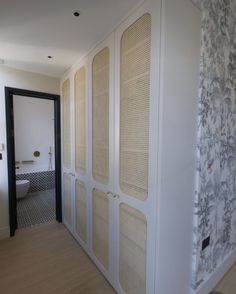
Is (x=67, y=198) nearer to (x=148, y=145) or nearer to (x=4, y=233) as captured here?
(x=4, y=233)

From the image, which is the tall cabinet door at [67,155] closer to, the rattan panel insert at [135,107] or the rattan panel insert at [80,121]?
the rattan panel insert at [80,121]

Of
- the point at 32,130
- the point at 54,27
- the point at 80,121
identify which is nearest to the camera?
the point at 54,27

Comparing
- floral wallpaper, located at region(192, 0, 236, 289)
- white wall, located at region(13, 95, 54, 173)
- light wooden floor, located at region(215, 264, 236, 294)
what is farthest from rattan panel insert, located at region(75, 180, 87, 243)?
white wall, located at region(13, 95, 54, 173)

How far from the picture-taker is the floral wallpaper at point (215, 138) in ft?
4.39

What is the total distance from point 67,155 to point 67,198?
24.5 inches

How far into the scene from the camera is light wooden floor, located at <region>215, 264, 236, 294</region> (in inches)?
62.1

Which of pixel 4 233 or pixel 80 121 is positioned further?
pixel 4 233

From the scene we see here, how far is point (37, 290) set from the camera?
1590 millimetres

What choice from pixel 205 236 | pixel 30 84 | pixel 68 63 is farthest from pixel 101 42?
pixel 205 236

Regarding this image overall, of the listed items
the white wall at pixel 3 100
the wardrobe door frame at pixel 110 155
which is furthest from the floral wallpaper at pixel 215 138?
the white wall at pixel 3 100

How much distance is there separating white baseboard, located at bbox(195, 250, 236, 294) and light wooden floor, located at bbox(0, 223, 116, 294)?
77 centimetres

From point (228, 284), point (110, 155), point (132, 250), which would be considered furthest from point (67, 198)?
point (228, 284)

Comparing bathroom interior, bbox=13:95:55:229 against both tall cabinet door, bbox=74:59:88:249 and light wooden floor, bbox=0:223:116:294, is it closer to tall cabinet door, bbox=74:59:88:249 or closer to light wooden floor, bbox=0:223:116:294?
light wooden floor, bbox=0:223:116:294

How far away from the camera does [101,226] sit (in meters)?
1.75
